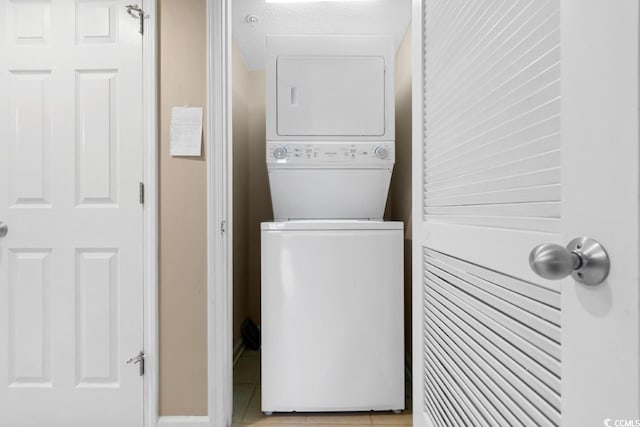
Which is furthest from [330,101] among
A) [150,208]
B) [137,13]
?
[150,208]

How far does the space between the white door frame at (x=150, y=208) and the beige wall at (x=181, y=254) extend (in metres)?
0.03

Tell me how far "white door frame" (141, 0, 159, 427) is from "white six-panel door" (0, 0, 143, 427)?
4 cm

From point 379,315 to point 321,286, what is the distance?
315mm

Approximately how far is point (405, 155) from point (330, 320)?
1.21m

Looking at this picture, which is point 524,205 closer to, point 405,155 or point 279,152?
point 279,152

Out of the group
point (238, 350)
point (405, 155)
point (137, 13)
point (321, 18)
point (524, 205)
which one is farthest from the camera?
point (238, 350)

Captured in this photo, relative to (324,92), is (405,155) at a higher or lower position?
lower

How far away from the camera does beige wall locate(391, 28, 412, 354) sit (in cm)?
236

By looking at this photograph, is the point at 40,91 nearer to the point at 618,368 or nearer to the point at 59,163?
the point at 59,163

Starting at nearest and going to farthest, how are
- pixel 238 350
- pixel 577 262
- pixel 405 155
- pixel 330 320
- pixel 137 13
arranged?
1. pixel 577 262
2. pixel 137 13
3. pixel 330 320
4. pixel 405 155
5. pixel 238 350

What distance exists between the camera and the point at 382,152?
2111 millimetres

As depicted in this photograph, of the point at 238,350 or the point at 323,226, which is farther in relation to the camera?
the point at 238,350

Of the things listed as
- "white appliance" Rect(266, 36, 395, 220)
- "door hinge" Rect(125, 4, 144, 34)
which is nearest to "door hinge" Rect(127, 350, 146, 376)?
"white appliance" Rect(266, 36, 395, 220)

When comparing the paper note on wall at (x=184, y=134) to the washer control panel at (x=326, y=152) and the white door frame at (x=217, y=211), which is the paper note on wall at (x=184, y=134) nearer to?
the white door frame at (x=217, y=211)
